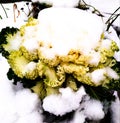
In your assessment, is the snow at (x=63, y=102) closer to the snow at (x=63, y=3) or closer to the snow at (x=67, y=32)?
the snow at (x=67, y=32)

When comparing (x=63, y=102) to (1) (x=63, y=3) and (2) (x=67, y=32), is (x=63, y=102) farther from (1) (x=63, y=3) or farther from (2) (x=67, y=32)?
(1) (x=63, y=3)

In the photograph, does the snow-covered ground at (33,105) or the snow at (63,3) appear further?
the snow at (63,3)

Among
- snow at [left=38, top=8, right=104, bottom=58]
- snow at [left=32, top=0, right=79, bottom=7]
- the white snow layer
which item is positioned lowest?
the white snow layer

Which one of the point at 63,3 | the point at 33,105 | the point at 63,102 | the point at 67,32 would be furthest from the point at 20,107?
the point at 63,3

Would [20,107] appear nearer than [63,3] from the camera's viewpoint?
Yes

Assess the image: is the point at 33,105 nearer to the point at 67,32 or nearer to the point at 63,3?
the point at 67,32

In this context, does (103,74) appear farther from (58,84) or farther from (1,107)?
(1,107)

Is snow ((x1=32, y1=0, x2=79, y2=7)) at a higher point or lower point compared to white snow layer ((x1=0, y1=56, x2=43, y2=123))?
higher

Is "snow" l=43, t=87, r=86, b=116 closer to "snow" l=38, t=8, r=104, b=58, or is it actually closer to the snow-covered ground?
the snow-covered ground

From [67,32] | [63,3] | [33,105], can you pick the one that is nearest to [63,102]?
[33,105]

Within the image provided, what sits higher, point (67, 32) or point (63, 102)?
point (67, 32)

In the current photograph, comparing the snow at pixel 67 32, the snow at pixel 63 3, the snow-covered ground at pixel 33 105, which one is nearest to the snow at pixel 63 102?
the snow-covered ground at pixel 33 105

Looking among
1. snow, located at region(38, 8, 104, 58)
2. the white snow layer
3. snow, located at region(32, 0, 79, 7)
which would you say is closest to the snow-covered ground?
the white snow layer
